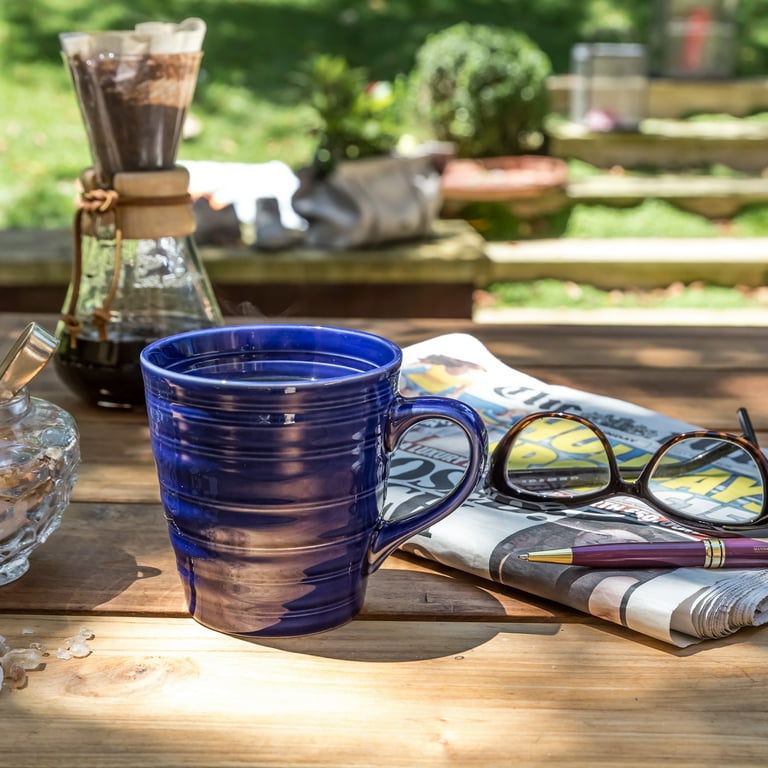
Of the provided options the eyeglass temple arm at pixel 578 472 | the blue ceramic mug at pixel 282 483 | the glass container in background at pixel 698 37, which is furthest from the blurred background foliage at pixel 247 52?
the blue ceramic mug at pixel 282 483

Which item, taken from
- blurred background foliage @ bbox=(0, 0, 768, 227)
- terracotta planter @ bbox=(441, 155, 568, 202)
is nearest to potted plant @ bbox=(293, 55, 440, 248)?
terracotta planter @ bbox=(441, 155, 568, 202)

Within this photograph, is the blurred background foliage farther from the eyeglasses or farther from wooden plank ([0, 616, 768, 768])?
wooden plank ([0, 616, 768, 768])

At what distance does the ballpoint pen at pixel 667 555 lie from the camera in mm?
574

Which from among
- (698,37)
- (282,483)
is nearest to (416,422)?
(282,483)

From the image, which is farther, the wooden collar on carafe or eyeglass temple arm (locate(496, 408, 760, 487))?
the wooden collar on carafe

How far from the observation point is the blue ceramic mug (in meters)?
0.49

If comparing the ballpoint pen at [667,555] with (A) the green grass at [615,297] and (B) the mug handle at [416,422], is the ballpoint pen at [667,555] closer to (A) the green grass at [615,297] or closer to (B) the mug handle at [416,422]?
(B) the mug handle at [416,422]

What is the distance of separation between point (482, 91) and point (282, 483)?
382cm

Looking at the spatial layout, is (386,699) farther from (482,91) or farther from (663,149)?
(663,149)

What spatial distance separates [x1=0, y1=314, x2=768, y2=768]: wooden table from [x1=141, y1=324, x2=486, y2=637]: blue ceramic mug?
3 centimetres

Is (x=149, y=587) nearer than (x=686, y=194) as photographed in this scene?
Yes

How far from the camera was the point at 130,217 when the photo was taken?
88 centimetres

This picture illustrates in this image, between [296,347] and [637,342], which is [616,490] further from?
[637,342]

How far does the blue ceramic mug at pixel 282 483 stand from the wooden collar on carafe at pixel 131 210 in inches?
13.4
